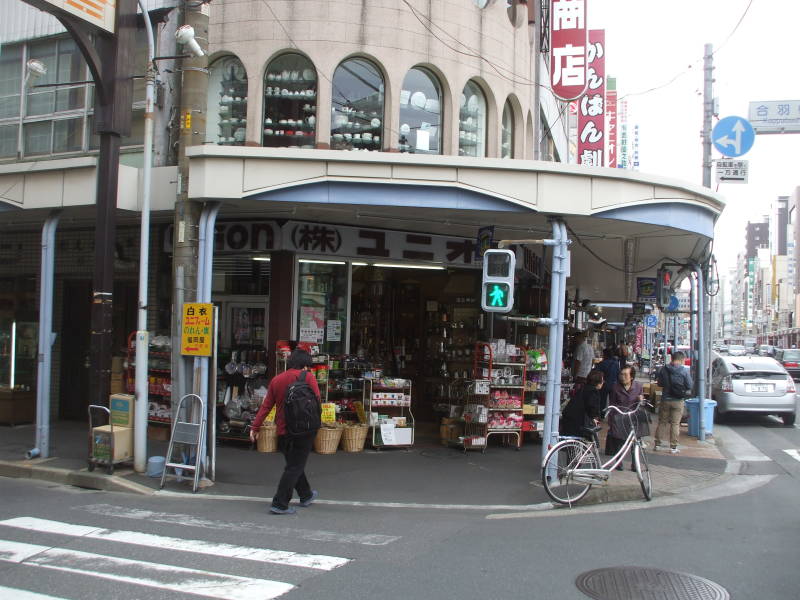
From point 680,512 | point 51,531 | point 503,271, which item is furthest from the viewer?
point 503,271

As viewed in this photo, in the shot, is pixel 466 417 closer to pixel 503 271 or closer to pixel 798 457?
pixel 503 271

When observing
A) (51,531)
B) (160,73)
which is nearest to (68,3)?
(160,73)

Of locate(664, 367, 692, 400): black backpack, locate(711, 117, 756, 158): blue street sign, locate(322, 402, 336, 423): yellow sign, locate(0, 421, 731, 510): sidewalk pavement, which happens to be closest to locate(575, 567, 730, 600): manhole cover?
locate(0, 421, 731, 510): sidewalk pavement

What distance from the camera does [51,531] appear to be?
Result: 6707mm

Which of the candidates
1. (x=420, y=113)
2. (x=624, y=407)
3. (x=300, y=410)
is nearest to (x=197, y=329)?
(x=300, y=410)

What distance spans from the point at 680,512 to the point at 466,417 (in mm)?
4112

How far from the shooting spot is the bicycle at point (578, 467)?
332 inches

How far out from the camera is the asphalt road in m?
5.24

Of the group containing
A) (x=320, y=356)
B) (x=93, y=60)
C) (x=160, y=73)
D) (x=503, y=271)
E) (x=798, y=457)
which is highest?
(x=160, y=73)

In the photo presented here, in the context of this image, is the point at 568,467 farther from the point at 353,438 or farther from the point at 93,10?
the point at 93,10

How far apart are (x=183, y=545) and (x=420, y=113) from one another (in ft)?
26.8

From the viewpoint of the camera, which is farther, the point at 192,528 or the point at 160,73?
the point at 160,73

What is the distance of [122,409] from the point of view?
9.44 m

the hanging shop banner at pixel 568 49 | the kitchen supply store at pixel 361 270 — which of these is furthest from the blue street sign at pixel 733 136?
the hanging shop banner at pixel 568 49
